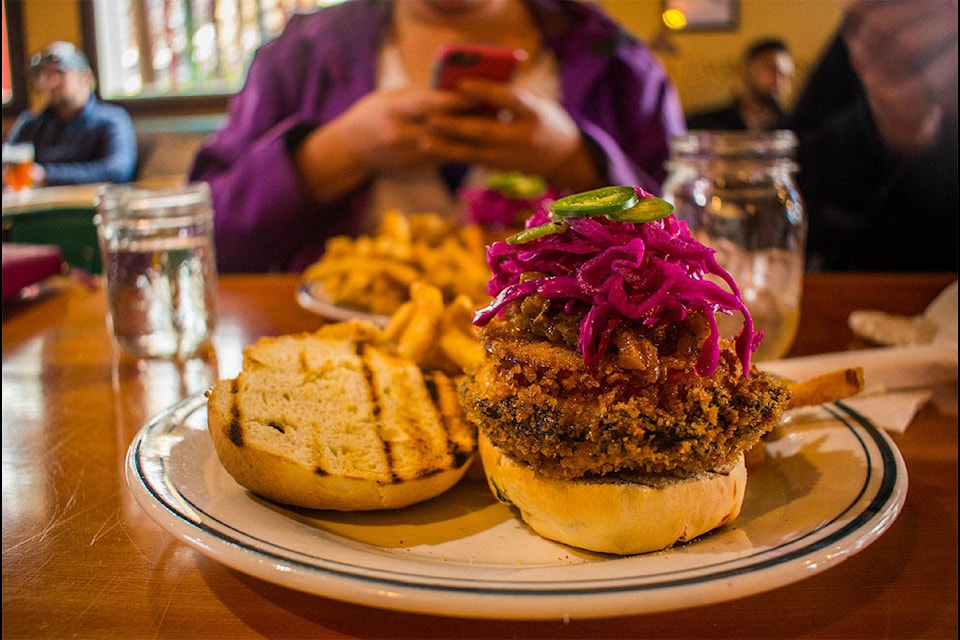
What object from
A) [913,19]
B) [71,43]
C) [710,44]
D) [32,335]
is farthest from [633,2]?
[32,335]

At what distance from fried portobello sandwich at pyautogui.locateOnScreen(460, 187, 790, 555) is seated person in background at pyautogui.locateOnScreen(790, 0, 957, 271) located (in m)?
1.66

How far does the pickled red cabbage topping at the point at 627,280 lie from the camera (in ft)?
2.84

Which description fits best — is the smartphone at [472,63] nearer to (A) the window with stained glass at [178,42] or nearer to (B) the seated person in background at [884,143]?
(B) the seated person in background at [884,143]

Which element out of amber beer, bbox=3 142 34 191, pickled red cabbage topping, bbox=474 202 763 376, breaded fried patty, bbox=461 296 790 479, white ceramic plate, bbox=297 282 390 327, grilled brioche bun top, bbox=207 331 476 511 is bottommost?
amber beer, bbox=3 142 34 191

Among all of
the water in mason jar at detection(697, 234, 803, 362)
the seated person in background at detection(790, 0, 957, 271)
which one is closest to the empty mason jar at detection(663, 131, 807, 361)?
the water in mason jar at detection(697, 234, 803, 362)

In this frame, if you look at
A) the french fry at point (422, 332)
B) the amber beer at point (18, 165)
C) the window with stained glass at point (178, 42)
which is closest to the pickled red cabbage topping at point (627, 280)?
the french fry at point (422, 332)

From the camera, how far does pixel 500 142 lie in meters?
2.95

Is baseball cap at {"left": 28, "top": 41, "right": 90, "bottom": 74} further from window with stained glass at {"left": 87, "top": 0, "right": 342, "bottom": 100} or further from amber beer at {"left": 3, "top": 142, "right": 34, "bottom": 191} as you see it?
window with stained glass at {"left": 87, "top": 0, "right": 342, "bottom": 100}

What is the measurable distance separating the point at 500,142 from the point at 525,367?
2.16 metres

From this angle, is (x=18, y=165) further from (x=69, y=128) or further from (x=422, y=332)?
(x=422, y=332)

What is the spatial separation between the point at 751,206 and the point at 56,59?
4.05 meters

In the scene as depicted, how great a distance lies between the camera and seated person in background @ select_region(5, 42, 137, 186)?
4.23 metres

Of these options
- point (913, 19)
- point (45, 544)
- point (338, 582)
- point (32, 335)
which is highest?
point (913, 19)

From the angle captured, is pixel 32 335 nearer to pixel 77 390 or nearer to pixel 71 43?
pixel 77 390
